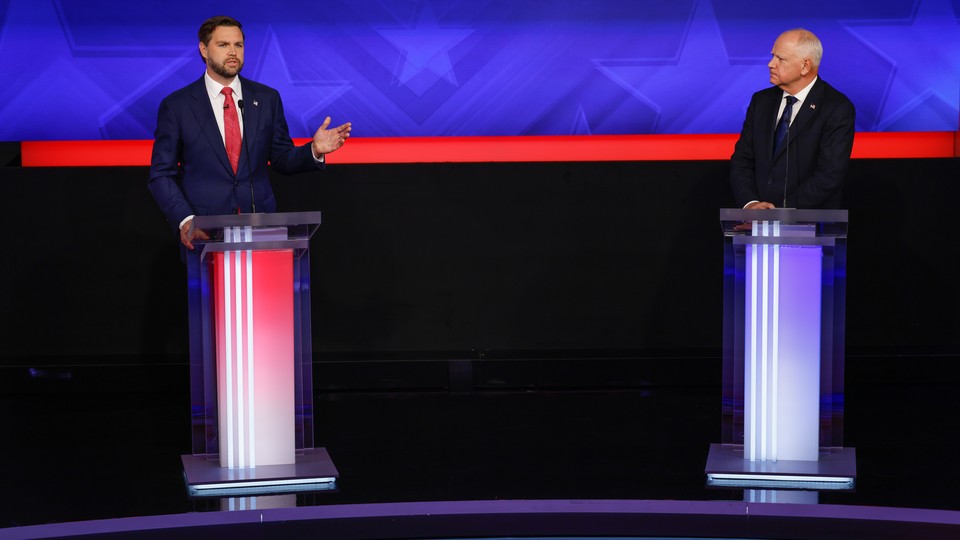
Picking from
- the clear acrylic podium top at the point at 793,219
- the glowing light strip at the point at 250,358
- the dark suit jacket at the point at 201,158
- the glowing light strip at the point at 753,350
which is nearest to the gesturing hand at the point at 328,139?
the dark suit jacket at the point at 201,158

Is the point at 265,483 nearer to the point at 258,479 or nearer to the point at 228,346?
the point at 258,479

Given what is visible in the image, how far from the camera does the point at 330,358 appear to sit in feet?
17.8

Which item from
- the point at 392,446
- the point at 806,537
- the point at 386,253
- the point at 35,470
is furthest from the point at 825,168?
the point at 35,470

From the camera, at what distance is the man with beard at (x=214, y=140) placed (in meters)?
3.90

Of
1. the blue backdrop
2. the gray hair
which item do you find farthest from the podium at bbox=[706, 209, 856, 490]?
the blue backdrop

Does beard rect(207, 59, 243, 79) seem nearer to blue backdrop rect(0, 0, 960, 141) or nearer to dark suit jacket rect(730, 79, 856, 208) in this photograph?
blue backdrop rect(0, 0, 960, 141)

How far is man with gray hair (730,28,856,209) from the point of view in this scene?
402 centimetres

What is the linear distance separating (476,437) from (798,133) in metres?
1.56

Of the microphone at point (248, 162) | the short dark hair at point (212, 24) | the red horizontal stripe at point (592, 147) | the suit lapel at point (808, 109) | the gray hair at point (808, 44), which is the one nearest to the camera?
the microphone at point (248, 162)

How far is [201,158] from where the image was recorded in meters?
3.96

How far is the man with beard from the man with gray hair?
4.80ft

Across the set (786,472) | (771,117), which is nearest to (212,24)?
(771,117)

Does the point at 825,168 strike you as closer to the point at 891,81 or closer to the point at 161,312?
the point at 891,81

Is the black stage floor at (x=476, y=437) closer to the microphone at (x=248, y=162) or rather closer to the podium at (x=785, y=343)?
the podium at (x=785, y=343)
